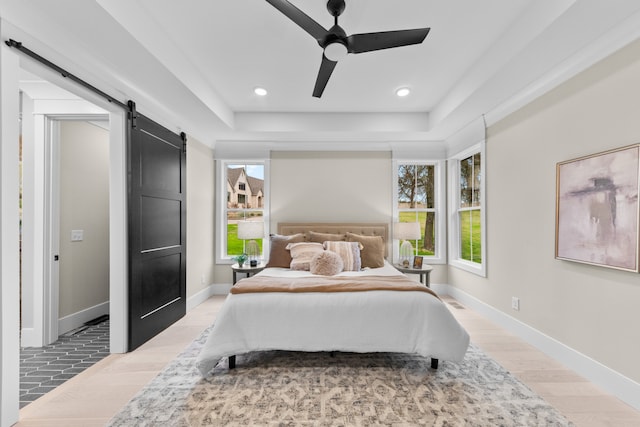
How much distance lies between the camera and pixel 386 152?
506 centimetres

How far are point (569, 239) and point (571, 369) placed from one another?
1.03m

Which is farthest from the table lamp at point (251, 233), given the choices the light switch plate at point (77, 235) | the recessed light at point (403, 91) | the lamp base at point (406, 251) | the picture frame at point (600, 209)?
the picture frame at point (600, 209)

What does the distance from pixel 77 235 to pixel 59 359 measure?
1358 millimetres

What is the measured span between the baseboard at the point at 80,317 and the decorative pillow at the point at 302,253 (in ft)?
7.78

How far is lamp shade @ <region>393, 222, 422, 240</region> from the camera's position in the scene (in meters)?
4.53

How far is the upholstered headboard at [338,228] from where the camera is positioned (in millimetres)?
4887

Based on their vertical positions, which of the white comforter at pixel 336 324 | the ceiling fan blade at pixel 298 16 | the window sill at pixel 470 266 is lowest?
the white comforter at pixel 336 324

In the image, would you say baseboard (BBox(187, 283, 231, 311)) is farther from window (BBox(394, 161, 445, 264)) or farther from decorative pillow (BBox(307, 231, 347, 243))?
window (BBox(394, 161, 445, 264))

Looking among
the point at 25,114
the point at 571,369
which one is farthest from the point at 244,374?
the point at 25,114

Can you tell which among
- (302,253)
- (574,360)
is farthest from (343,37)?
(574,360)

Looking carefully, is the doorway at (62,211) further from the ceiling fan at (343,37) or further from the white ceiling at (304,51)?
the ceiling fan at (343,37)

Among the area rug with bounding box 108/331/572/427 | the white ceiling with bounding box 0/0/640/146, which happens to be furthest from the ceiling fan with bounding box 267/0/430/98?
the area rug with bounding box 108/331/572/427

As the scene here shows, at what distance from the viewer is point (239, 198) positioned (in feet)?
17.1

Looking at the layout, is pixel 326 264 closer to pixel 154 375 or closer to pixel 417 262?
pixel 417 262
